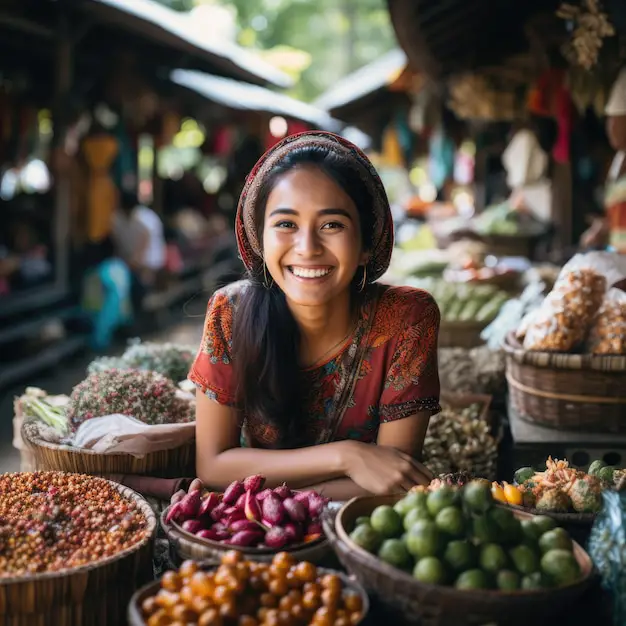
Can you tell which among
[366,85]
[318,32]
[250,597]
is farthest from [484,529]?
[318,32]

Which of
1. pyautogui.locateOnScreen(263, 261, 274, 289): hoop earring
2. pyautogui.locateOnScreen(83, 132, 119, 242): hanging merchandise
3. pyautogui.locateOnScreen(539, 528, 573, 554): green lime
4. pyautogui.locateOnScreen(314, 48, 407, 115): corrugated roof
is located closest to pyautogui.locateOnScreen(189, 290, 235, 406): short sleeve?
pyautogui.locateOnScreen(263, 261, 274, 289): hoop earring

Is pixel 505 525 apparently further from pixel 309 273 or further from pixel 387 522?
pixel 309 273

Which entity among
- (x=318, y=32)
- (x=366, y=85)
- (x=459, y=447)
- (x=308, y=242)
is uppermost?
(x=318, y=32)

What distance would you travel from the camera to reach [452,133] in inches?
425

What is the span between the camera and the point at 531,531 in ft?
6.02

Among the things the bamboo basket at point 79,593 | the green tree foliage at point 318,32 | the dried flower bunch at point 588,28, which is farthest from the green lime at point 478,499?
the green tree foliage at point 318,32

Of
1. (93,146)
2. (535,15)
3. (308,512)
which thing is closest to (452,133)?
(93,146)

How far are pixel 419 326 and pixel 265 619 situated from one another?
121 cm

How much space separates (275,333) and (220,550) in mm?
800

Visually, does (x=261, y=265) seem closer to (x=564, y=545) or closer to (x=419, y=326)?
(x=419, y=326)

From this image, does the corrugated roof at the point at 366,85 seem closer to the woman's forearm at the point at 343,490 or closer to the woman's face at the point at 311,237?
the woman's face at the point at 311,237

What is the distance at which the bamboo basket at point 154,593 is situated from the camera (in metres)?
1.67

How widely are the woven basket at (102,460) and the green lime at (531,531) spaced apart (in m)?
1.35

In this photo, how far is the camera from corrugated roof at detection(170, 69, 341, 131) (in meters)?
10.9
